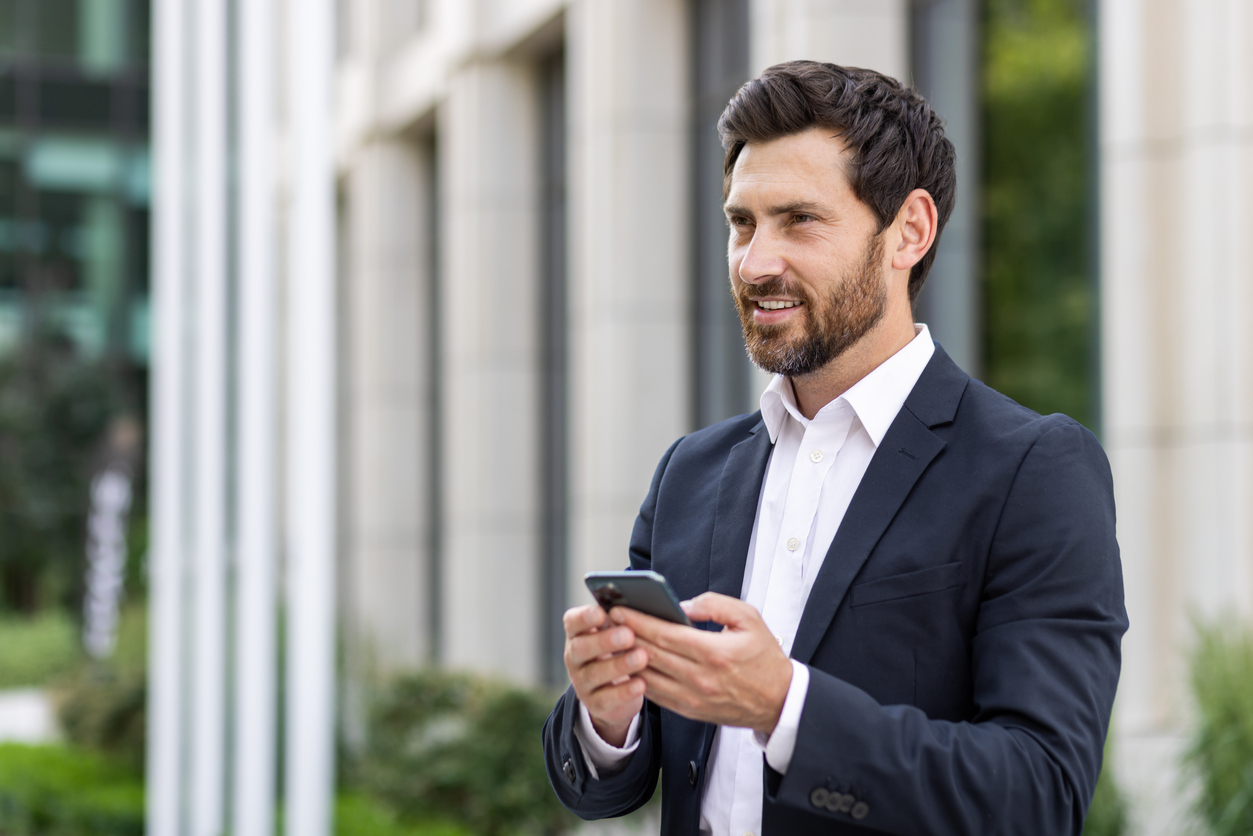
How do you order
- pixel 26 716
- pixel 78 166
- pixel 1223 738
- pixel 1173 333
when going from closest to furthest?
pixel 1223 738 → pixel 1173 333 → pixel 26 716 → pixel 78 166

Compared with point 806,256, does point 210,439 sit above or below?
below

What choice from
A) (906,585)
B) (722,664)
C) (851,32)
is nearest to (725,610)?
(722,664)

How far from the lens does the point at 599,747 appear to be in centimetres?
235

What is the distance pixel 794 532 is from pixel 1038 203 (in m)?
7.12

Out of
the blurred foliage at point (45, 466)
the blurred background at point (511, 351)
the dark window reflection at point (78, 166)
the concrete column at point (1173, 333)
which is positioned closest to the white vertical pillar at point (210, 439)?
the blurred background at point (511, 351)

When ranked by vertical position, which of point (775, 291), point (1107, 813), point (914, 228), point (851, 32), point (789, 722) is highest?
point (851, 32)

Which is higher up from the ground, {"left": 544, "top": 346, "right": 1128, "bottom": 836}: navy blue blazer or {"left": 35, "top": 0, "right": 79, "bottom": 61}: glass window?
{"left": 35, "top": 0, "right": 79, "bottom": 61}: glass window

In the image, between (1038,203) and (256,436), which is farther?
(256,436)

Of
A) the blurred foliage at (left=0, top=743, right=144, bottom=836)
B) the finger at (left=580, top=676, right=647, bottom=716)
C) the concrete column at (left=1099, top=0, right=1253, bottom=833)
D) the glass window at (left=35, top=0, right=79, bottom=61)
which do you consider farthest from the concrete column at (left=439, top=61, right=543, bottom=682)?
the glass window at (left=35, top=0, right=79, bottom=61)

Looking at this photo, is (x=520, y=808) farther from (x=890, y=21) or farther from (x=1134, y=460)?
(x=890, y=21)

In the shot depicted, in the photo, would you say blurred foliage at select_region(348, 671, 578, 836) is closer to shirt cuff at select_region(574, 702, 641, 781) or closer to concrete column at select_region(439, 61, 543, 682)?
concrete column at select_region(439, 61, 543, 682)

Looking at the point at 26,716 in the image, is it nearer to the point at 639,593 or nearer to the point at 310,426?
the point at 310,426

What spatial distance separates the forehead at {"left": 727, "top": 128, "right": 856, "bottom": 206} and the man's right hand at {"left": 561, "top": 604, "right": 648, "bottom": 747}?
2.30 feet

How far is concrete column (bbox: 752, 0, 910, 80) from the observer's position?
8.73 meters
